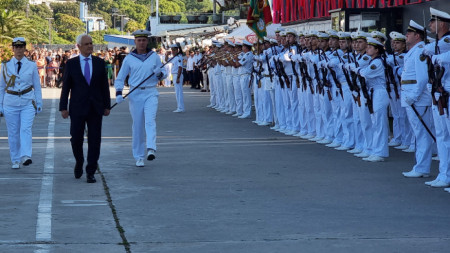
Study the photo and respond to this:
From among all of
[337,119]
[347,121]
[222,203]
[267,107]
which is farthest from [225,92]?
[222,203]

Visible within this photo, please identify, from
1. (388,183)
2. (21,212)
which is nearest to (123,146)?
(388,183)

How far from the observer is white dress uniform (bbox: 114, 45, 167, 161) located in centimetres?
1430

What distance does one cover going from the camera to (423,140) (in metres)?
12.8

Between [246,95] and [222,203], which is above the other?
[246,95]

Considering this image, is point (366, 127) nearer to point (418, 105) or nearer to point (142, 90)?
point (418, 105)

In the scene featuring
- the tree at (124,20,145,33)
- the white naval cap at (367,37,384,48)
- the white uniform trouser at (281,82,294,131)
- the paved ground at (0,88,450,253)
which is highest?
the tree at (124,20,145,33)

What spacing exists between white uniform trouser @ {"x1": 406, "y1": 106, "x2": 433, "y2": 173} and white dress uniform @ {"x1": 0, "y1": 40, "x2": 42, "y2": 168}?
5024 mm

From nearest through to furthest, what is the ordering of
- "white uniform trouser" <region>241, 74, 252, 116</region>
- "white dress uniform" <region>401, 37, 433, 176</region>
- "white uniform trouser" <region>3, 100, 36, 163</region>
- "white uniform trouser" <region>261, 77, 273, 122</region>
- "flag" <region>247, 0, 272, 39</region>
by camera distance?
"white dress uniform" <region>401, 37, 433, 176</region>
"white uniform trouser" <region>3, 100, 36, 163</region>
"white uniform trouser" <region>261, 77, 273, 122</region>
"flag" <region>247, 0, 272, 39</region>
"white uniform trouser" <region>241, 74, 252, 116</region>

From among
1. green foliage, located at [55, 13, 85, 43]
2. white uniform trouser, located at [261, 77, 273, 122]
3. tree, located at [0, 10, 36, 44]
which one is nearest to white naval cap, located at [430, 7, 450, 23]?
white uniform trouser, located at [261, 77, 273, 122]

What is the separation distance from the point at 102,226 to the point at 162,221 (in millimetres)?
594

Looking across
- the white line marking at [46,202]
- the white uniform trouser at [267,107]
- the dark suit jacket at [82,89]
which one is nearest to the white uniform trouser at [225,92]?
the white uniform trouser at [267,107]

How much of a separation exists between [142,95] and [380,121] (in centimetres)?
342

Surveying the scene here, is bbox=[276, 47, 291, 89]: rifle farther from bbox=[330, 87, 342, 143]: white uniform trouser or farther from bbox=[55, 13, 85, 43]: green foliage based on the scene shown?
bbox=[55, 13, 85, 43]: green foliage

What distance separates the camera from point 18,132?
46.4ft
